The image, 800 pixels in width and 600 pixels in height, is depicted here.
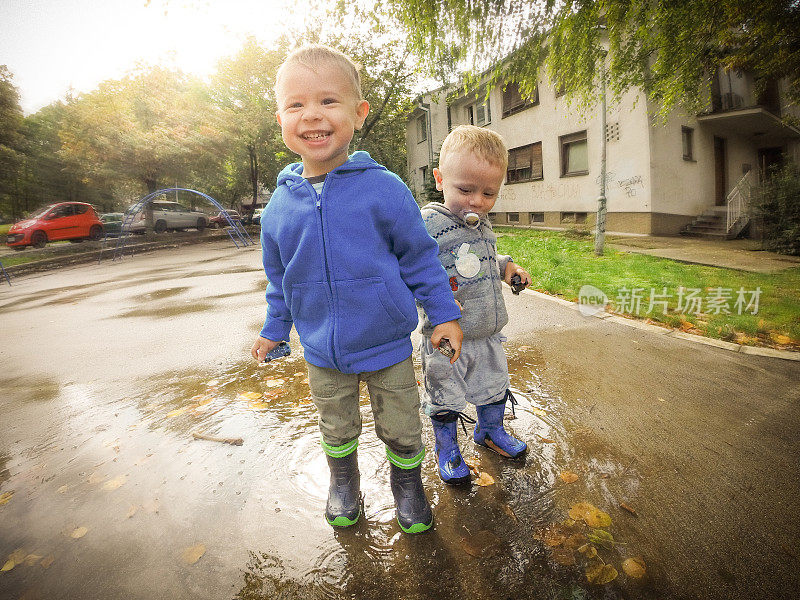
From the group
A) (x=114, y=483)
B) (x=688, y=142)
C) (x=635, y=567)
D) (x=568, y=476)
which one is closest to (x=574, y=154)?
(x=688, y=142)

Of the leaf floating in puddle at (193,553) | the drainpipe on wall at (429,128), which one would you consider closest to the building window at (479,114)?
the drainpipe on wall at (429,128)

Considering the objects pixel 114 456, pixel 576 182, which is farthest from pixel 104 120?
pixel 114 456

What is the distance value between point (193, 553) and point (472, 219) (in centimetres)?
186

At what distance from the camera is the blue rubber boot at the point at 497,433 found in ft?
7.43

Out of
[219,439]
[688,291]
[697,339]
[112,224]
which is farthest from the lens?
[112,224]

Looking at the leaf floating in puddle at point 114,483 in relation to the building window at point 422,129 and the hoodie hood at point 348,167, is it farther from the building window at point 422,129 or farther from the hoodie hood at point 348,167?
the building window at point 422,129

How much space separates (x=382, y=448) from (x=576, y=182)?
1475 cm

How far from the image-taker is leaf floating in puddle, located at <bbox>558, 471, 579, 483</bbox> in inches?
81.1

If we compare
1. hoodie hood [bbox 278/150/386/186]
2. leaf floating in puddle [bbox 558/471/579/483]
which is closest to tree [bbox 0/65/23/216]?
hoodie hood [bbox 278/150/386/186]

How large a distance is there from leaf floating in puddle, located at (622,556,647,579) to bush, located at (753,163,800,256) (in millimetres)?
10236

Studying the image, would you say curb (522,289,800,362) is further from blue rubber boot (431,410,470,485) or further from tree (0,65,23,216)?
tree (0,65,23,216)

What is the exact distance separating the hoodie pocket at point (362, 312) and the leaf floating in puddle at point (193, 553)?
1.02 m

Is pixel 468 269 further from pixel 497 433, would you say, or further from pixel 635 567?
pixel 635 567

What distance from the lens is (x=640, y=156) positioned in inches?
496
